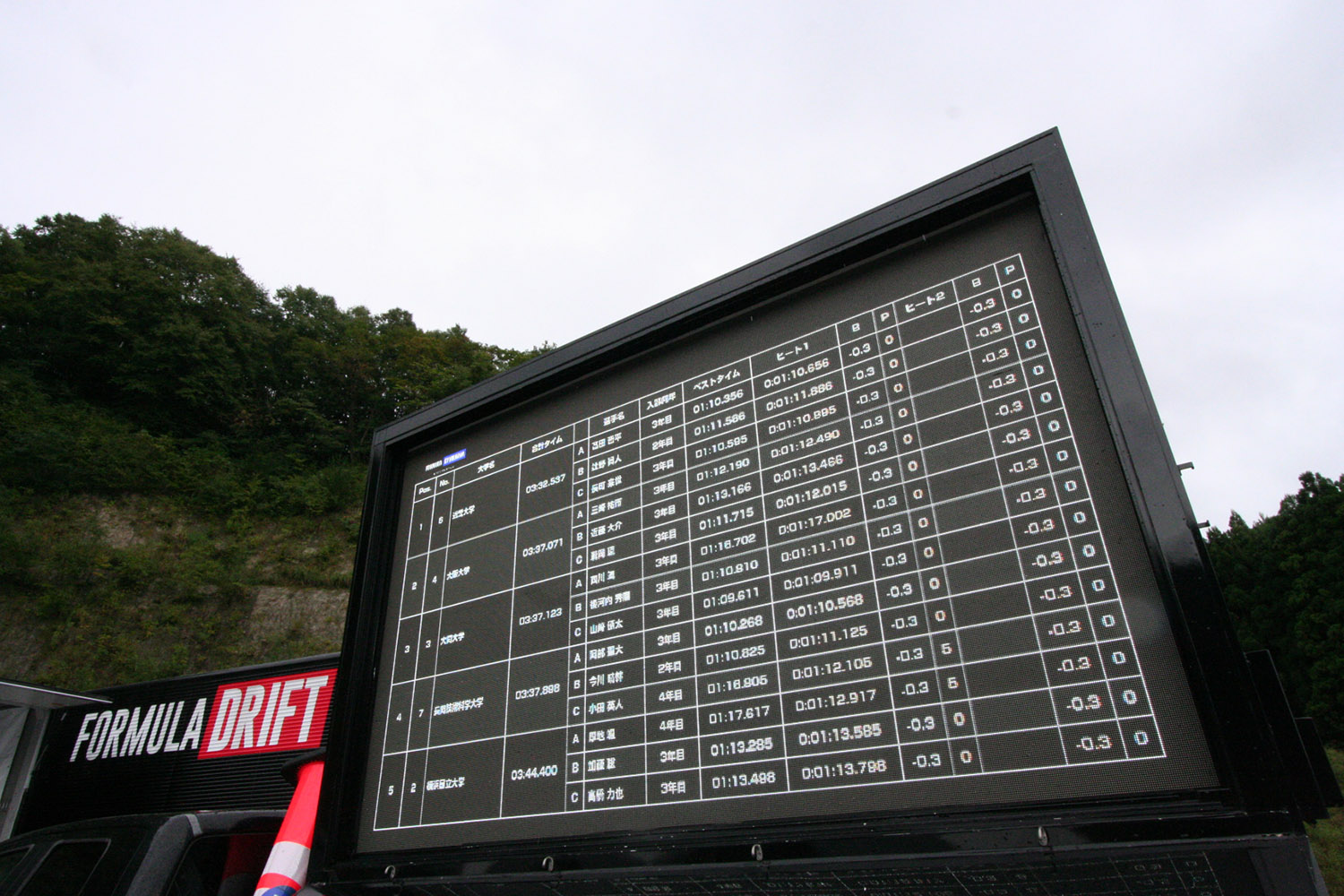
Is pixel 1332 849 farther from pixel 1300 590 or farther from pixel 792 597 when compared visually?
pixel 792 597

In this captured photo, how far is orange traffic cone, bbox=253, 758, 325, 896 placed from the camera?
3.51m

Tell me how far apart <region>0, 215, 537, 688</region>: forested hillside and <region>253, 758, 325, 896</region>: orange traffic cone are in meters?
17.4

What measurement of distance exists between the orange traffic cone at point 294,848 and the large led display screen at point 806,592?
0.37 m

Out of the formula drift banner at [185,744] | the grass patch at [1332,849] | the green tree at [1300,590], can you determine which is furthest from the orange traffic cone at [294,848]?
the green tree at [1300,590]

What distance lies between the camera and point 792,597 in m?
2.74

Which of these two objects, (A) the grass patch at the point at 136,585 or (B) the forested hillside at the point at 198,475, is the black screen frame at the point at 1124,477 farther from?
(B) the forested hillside at the point at 198,475

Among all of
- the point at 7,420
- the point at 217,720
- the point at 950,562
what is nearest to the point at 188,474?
the point at 7,420

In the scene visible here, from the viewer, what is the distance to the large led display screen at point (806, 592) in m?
2.22

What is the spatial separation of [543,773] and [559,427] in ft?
5.10

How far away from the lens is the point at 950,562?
2467mm

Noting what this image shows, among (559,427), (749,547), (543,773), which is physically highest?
(559,427)

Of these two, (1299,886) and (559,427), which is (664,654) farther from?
(1299,886)

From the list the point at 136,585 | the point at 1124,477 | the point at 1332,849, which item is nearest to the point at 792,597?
the point at 1124,477

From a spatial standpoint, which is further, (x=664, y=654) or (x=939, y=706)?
(x=664, y=654)
